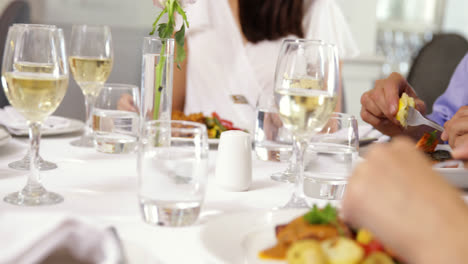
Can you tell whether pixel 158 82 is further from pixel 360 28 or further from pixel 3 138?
pixel 360 28

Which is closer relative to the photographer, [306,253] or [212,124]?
[306,253]

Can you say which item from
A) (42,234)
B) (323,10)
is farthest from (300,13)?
(42,234)

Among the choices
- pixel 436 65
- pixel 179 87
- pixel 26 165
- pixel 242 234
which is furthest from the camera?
pixel 179 87

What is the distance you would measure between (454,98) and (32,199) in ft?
4.79

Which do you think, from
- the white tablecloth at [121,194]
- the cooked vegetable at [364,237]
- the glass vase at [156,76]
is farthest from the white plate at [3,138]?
the cooked vegetable at [364,237]

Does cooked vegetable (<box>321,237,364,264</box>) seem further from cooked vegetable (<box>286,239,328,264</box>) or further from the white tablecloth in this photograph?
the white tablecloth

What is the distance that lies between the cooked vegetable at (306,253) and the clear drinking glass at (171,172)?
19 centimetres

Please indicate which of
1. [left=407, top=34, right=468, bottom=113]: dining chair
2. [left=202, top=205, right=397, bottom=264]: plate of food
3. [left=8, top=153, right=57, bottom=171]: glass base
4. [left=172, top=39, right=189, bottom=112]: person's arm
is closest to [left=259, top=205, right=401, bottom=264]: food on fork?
[left=202, top=205, right=397, bottom=264]: plate of food

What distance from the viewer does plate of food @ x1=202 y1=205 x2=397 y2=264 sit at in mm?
499

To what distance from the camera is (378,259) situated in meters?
0.50

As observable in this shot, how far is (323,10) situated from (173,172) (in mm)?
2110

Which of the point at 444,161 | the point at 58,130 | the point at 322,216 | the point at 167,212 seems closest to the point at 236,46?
the point at 58,130

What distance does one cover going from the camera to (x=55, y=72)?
0.80 metres

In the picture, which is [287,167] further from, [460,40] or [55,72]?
[460,40]
